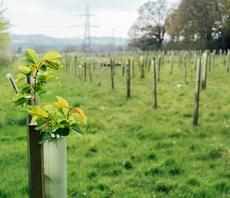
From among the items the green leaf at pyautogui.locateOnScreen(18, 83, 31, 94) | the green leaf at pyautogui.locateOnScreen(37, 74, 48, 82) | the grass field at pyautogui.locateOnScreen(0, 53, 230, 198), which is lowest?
the grass field at pyautogui.locateOnScreen(0, 53, 230, 198)

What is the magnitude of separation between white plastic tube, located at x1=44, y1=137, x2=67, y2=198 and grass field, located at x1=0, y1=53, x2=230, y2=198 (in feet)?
5.09

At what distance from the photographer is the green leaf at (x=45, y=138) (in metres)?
1.30

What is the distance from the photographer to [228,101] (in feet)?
23.6

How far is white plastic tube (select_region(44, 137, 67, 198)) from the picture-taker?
1.43m

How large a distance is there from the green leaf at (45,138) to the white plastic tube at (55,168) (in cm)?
11

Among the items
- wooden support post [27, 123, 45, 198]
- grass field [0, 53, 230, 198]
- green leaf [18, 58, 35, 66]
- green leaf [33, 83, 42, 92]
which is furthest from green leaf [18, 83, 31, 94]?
grass field [0, 53, 230, 198]

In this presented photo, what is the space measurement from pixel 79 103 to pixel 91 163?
4108 mm

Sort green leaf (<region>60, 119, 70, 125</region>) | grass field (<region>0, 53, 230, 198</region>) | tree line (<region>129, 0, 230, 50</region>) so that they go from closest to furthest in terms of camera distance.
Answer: green leaf (<region>60, 119, 70, 125</region>)
grass field (<region>0, 53, 230, 198</region>)
tree line (<region>129, 0, 230, 50</region>)

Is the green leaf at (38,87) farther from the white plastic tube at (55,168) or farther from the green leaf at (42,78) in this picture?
the white plastic tube at (55,168)

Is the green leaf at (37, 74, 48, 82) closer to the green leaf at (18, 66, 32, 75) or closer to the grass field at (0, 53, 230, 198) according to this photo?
the green leaf at (18, 66, 32, 75)

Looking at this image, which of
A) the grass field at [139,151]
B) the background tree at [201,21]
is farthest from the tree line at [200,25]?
the grass field at [139,151]

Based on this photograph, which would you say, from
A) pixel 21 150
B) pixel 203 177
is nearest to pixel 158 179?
pixel 203 177

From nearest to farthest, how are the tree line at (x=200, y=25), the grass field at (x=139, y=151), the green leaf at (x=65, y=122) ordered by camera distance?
1. the green leaf at (x=65, y=122)
2. the grass field at (x=139, y=151)
3. the tree line at (x=200, y=25)

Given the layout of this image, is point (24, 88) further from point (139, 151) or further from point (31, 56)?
point (139, 151)
